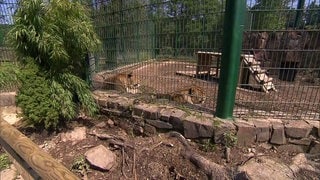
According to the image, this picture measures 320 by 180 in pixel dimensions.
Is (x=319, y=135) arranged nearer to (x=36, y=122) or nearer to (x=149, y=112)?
(x=149, y=112)

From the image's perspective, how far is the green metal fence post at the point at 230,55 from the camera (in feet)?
8.12

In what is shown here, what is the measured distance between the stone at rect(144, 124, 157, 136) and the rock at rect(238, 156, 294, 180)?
127 centimetres

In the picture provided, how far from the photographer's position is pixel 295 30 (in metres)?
2.57

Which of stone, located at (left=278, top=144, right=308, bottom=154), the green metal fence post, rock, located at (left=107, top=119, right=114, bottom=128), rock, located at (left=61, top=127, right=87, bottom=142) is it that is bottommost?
rock, located at (left=61, top=127, right=87, bottom=142)

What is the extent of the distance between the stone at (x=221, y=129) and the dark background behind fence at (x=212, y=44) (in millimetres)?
322

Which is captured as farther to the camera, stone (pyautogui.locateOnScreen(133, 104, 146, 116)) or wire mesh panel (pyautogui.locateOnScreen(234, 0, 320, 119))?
stone (pyautogui.locateOnScreen(133, 104, 146, 116))

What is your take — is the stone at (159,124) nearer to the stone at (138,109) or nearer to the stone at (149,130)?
the stone at (149,130)

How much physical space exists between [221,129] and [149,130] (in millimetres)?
1073

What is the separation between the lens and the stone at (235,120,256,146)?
2.71m

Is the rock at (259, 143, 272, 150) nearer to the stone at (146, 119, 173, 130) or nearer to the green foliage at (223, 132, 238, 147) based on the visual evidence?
→ the green foliage at (223, 132, 238, 147)

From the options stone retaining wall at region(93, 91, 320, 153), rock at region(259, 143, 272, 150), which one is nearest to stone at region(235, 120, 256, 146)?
stone retaining wall at region(93, 91, 320, 153)

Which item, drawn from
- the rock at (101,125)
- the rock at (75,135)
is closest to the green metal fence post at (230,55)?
the rock at (101,125)

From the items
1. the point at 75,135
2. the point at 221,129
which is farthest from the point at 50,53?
the point at 221,129

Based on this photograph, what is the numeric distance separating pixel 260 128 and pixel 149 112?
1.45 m
